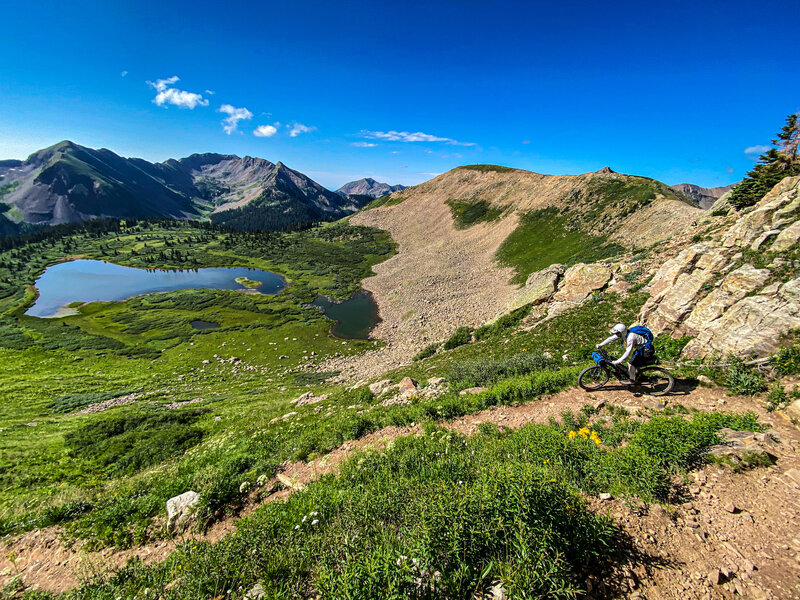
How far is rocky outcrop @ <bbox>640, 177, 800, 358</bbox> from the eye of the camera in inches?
416

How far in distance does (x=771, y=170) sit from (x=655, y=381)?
2951 cm

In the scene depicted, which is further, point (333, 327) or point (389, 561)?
point (333, 327)

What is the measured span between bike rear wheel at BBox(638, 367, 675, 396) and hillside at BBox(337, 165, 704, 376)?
2685cm

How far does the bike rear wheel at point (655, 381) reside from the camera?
10.3 meters

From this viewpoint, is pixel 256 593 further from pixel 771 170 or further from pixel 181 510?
pixel 771 170

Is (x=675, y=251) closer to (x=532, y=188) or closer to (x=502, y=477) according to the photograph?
(x=502, y=477)

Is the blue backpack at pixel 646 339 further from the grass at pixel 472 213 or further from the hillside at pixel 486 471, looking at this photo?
the grass at pixel 472 213

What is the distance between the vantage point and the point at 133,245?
17300 centimetres

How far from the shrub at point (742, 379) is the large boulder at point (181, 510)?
56.5 ft

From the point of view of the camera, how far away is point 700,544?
5391mm

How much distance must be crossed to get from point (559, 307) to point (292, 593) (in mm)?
25761

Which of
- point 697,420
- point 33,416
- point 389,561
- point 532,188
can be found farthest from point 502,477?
point 532,188

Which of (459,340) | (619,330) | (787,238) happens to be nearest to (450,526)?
(619,330)

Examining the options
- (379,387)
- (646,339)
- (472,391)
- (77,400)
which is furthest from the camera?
(77,400)
